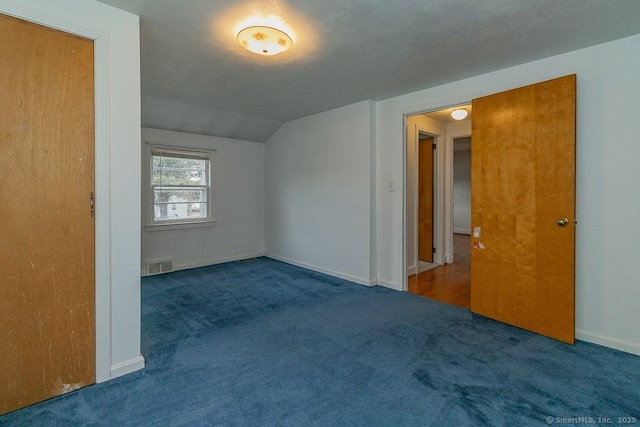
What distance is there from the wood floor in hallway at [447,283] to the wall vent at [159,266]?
141 inches

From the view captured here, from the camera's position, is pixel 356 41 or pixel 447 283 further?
pixel 447 283

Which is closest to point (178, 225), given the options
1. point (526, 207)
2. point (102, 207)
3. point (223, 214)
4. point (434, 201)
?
point (223, 214)

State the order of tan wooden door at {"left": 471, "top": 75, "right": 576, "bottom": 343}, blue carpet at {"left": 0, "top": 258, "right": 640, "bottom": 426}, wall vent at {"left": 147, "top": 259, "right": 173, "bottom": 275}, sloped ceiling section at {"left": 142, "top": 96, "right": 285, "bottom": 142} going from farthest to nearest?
1. wall vent at {"left": 147, "top": 259, "right": 173, "bottom": 275}
2. sloped ceiling section at {"left": 142, "top": 96, "right": 285, "bottom": 142}
3. tan wooden door at {"left": 471, "top": 75, "right": 576, "bottom": 343}
4. blue carpet at {"left": 0, "top": 258, "right": 640, "bottom": 426}

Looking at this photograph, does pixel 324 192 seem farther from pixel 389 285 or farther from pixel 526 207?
pixel 526 207

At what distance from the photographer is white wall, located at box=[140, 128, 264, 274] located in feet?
15.3

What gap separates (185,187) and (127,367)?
3.39 m

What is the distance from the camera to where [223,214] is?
17.6 ft

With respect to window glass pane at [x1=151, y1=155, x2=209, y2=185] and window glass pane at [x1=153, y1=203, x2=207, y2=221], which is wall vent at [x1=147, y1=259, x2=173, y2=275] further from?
window glass pane at [x1=151, y1=155, x2=209, y2=185]

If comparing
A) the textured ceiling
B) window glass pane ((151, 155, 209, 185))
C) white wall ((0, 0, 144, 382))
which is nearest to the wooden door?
the textured ceiling

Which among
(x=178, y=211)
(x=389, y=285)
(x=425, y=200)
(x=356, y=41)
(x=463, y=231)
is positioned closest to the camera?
(x=356, y=41)

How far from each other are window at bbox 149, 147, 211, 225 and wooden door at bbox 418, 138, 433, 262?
3.68 m

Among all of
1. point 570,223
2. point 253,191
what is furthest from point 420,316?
point 253,191

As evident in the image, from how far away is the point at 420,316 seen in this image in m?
3.01

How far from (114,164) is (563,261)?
11.2 ft
